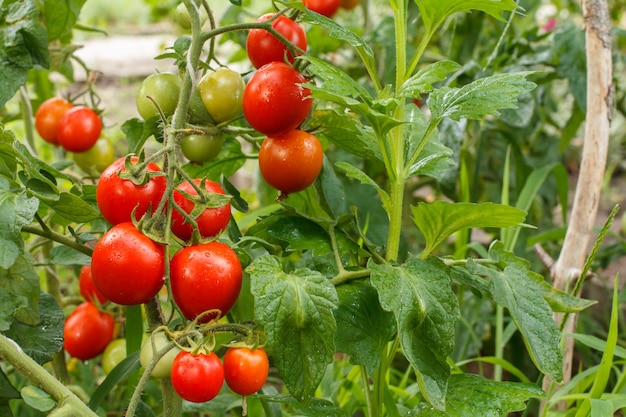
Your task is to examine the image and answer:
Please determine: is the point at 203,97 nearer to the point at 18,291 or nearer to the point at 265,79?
the point at 265,79

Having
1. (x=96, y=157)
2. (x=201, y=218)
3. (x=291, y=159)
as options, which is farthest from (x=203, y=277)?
(x=96, y=157)

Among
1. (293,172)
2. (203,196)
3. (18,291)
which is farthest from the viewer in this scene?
(18,291)

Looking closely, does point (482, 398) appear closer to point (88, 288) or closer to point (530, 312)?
point (530, 312)

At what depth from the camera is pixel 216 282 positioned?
0.83 meters

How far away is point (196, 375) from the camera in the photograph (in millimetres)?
809

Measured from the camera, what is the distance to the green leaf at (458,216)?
89 centimetres

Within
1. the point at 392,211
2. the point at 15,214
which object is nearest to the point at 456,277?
the point at 392,211

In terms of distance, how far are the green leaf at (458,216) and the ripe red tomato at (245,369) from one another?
266mm

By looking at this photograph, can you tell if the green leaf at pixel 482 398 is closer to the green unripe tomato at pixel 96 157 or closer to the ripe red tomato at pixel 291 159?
the ripe red tomato at pixel 291 159

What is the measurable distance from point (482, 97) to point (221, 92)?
331 mm

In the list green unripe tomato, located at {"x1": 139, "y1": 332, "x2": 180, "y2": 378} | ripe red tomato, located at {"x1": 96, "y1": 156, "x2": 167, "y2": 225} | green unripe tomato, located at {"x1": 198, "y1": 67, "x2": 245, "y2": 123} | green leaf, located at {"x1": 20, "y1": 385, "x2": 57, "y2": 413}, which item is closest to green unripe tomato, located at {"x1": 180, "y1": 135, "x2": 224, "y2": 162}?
green unripe tomato, located at {"x1": 198, "y1": 67, "x2": 245, "y2": 123}

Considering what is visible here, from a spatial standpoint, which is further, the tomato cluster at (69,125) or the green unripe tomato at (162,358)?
the tomato cluster at (69,125)

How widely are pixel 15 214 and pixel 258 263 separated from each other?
291mm

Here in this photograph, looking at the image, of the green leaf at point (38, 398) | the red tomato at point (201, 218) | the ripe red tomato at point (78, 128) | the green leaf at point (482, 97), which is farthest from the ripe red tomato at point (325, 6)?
the green leaf at point (38, 398)
